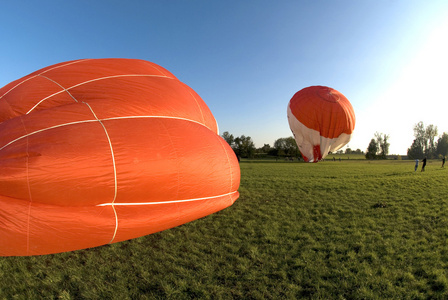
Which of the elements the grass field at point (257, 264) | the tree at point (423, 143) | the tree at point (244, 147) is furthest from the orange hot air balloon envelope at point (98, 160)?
the tree at point (423, 143)

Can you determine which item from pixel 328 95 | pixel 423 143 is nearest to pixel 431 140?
pixel 423 143

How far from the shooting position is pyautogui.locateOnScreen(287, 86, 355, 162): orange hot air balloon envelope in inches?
576

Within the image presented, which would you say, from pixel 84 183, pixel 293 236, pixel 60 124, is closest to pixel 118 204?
pixel 84 183

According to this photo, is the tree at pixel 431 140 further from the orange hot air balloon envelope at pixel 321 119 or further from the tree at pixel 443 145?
the orange hot air balloon envelope at pixel 321 119

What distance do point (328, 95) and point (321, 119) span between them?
1719 mm

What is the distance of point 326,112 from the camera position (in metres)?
14.6

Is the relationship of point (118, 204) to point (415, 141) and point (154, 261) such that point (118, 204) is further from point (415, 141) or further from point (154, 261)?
point (415, 141)

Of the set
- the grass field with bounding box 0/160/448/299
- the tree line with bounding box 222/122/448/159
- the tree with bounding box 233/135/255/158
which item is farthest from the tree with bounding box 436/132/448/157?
the grass field with bounding box 0/160/448/299

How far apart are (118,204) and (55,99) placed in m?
2.16

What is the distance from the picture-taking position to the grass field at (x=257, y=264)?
264 cm

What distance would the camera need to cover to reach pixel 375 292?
2.63 meters

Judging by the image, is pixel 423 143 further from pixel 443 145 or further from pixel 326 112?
pixel 326 112

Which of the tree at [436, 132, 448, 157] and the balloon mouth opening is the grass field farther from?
the tree at [436, 132, 448, 157]

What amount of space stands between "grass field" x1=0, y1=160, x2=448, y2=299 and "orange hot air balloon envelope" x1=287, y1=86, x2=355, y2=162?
1041 centimetres
